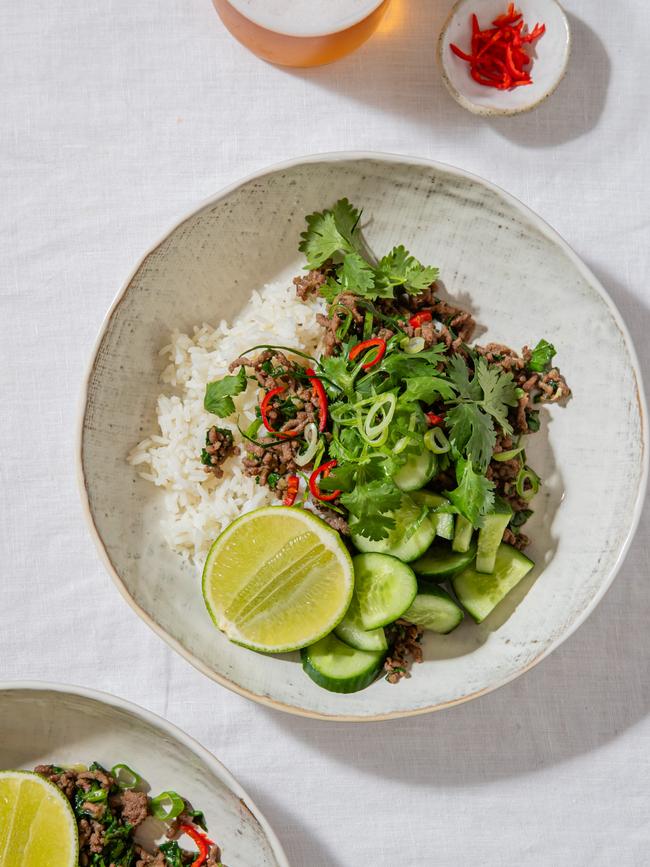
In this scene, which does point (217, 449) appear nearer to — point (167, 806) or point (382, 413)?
point (382, 413)

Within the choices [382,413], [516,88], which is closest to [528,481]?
[382,413]

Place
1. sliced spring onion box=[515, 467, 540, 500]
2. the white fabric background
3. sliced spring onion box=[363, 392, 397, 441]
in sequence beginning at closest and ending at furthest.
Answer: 1. sliced spring onion box=[363, 392, 397, 441]
2. sliced spring onion box=[515, 467, 540, 500]
3. the white fabric background

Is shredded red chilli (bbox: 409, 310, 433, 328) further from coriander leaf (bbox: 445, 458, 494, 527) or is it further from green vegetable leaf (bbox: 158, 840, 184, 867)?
green vegetable leaf (bbox: 158, 840, 184, 867)

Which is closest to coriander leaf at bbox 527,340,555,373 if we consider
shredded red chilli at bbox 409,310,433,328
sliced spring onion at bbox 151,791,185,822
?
shredded red chilli at bbox 409,310,433,328

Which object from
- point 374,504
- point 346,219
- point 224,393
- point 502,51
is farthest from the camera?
point 502,51

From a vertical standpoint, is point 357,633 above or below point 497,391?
below

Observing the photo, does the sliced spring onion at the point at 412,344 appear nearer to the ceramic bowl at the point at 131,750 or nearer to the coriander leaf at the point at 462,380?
the coriander leaf at the point at 462,380
